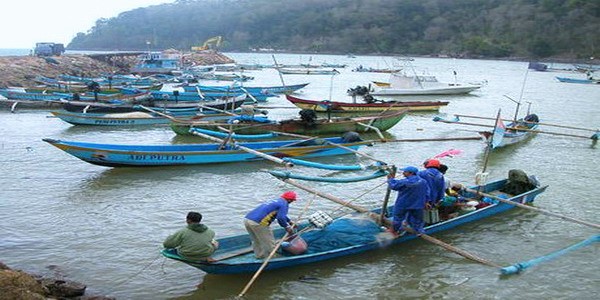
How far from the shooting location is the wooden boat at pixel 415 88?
4409 centimetres

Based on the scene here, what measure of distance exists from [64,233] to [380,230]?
722 cm

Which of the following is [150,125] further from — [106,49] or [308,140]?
[106,49]

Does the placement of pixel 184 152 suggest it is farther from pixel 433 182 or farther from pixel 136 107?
pixel 136 107

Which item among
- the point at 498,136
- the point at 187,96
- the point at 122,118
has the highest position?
the point at 498,136

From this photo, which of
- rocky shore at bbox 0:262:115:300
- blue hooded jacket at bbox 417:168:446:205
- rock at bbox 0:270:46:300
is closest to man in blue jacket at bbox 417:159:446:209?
blue hooded jacket at bbox 417:168:446:205

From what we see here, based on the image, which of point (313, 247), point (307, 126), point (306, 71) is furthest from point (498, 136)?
point (306, 71)

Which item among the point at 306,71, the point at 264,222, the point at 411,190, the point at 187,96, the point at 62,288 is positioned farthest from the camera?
the point at 306,71

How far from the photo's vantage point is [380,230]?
12008 mm

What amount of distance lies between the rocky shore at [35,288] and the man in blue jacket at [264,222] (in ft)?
8.72

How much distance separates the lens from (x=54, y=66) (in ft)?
176

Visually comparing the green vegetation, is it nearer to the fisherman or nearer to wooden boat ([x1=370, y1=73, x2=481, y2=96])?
wooden boat ([x1=370, y1=73, x2=481, y2=96])

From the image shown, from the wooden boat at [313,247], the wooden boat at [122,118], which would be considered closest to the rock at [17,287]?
the wooden boat at [313,247]

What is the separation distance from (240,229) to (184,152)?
6.14 meters

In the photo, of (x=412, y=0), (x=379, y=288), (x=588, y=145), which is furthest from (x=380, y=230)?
(x=412, y=0)
